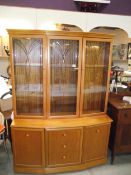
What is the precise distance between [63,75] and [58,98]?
33 centimetres

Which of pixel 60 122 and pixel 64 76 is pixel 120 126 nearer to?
pixel 60 122

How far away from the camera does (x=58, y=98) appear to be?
7.66 feet

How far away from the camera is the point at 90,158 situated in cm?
237

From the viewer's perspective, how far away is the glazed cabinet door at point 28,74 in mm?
2067

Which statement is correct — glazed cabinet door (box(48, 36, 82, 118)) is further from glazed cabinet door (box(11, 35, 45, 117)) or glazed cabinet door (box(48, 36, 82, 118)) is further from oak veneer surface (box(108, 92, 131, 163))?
oak veneer surface (box(108, 92, 131, 163))

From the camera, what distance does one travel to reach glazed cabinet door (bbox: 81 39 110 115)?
7.25ft

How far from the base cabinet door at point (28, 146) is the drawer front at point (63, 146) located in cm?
10

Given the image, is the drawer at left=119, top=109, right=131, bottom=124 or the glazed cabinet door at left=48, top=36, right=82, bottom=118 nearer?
the glazed cabinet door at left=48, top=36, right=82, bottom=118

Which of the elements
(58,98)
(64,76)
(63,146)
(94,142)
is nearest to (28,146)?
(63,146)

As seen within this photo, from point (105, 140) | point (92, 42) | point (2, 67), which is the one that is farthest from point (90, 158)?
point (2, 67)

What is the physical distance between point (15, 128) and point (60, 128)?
1.84 ft

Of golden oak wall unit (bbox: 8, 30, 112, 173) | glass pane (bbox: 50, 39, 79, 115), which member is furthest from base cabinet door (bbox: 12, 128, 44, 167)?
glass pane (bbox: 50, 39, 79, 115)

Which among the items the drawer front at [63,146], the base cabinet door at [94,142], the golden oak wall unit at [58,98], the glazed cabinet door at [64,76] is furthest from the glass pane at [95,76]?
the drawer front at [63,146]

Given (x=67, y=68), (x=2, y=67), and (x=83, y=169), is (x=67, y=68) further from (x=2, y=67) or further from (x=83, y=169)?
(x=2, y=67)
